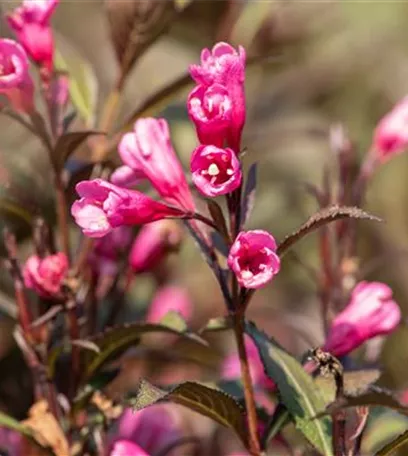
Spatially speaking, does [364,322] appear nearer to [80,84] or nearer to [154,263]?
[154,263]

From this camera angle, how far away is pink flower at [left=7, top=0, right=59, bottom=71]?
1502 mm

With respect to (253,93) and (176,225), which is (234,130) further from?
(253,93)

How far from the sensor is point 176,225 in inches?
73.8

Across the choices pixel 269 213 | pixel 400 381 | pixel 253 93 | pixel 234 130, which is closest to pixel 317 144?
pixel 253 93

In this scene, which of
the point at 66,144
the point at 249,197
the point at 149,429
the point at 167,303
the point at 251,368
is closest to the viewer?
the point at 249,197

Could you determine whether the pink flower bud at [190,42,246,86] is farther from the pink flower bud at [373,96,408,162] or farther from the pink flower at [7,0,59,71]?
the pink flower bud at [373,96,408,162]

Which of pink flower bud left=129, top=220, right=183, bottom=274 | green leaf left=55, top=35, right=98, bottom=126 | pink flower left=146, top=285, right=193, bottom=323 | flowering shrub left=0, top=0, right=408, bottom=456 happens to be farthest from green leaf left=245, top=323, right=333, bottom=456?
pink flower left=146, top=285, right=193, bottom=323

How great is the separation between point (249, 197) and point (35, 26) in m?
0.37

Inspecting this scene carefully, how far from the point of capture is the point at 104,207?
4.18ft

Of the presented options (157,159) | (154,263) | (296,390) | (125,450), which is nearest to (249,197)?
(157,159)

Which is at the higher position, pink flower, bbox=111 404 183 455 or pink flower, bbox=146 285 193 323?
pink flower, bbox=111 404 183 455

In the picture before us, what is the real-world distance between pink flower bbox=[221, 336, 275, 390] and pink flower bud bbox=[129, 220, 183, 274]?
18 centimetres

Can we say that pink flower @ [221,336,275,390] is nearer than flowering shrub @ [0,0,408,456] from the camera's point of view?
No

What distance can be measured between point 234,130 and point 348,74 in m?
2.59
